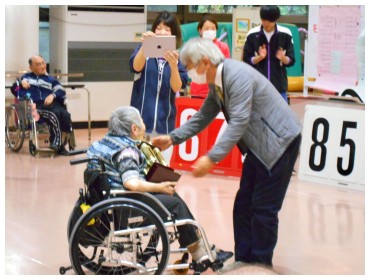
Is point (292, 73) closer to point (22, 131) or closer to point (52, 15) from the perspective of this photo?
point (52, 15)

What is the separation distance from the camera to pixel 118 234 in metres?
3.53

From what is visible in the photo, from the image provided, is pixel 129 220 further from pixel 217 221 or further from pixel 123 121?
pixel 217 221

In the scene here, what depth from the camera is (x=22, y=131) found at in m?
7.56

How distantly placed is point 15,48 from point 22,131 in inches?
54.1

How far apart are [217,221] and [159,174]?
1.40 metres

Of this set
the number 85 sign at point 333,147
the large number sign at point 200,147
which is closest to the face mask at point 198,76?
the number 85 sign at point 333,147

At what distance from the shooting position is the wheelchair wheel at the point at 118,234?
11.3 feet

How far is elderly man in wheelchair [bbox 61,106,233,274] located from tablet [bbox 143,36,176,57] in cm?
115

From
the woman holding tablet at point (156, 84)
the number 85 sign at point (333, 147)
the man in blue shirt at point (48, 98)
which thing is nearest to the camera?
the woman holding tablet at point (156, 84)

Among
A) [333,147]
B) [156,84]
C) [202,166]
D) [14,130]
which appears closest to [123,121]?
[202,166]

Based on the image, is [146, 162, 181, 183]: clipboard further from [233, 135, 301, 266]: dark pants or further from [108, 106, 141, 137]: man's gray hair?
[233, 135, 301, 266]: dark pants

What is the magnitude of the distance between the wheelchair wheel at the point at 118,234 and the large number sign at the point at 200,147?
9.62ft

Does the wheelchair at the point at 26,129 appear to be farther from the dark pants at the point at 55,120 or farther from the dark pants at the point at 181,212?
the dark pants at the point at 181,212
